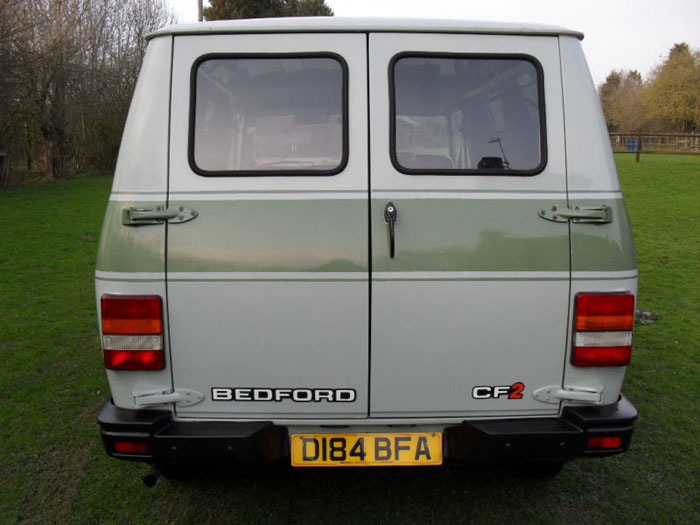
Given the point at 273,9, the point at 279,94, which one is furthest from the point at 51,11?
the point at 279,94

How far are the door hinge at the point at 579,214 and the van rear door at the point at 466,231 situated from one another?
33 mm

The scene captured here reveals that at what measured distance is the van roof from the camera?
8.12 feet

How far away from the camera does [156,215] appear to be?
241 centimetres

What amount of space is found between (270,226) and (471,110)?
107 centimetres

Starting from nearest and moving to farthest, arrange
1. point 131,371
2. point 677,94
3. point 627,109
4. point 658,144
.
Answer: point 131,371 → point 658,144 → point 677,94 → point 627,109

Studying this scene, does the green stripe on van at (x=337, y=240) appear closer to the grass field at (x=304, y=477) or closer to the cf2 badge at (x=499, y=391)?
the cf2 badge at (x=499, y=391)

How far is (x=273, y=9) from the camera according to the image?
35.7 m

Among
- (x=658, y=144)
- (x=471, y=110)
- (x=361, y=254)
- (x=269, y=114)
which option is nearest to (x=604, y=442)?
(x=361, y=254)

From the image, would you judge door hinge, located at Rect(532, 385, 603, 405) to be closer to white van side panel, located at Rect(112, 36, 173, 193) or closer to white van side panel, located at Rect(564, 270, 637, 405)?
white van side panel, located at Rect(564, 270, 637, 405)

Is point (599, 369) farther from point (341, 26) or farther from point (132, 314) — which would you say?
point (132, 314)

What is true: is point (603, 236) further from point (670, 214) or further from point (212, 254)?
point (670, 214)

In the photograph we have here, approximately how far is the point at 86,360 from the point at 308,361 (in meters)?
3.80

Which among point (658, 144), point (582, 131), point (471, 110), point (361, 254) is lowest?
point (361, 254)

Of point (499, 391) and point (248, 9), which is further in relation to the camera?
point (248, 9)
